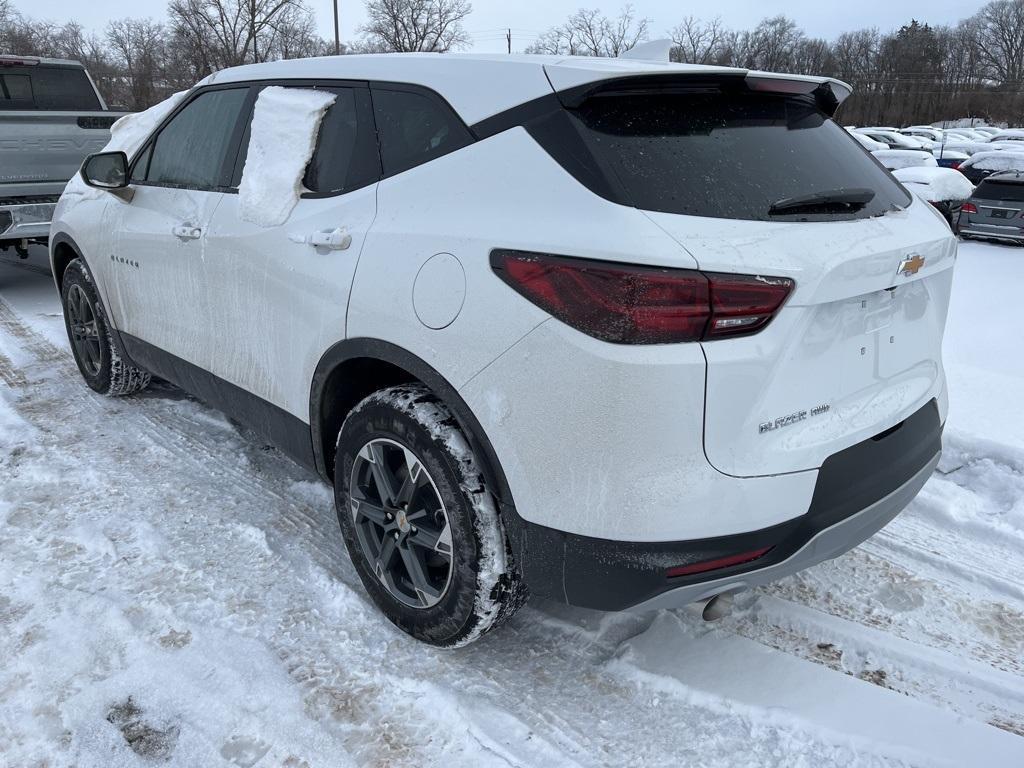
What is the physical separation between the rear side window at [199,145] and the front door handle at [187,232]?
189 millimetres

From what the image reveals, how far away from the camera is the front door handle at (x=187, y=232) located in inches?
127

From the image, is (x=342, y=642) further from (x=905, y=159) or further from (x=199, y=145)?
(x=905, y=159)

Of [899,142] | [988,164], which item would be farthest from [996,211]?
[899,142]

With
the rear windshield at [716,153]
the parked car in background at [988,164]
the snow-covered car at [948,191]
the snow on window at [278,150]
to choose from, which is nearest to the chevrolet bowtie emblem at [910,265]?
the rear windshield at [716,153]

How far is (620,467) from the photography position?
1.84 meters

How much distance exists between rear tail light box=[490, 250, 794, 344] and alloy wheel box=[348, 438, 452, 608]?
0.78 meters

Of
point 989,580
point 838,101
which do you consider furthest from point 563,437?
point 989,580

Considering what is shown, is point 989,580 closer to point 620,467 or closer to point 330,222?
point 620,467

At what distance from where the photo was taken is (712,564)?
192 centimetres

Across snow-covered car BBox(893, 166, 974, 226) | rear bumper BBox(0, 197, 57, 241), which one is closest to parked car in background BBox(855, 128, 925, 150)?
snow-covered car BBox(893, 166, 974, 226)

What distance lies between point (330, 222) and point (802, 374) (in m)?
1.55

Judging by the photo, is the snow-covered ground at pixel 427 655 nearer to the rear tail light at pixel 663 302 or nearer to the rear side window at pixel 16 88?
the rear tail light at pixel 663 302

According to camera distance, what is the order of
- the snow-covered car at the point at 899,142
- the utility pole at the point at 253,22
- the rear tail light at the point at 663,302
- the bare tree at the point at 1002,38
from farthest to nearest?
the bare tree at the point at 1002,38 → the utility pole at the point at 253,22 → the snow-covered car at the point at 899,142 → the rear tail light at the point at 663,302

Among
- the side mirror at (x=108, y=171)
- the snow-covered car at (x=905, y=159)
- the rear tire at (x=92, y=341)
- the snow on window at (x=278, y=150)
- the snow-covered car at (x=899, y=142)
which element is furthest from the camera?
the snow-covered car at (x=899, y=142)
